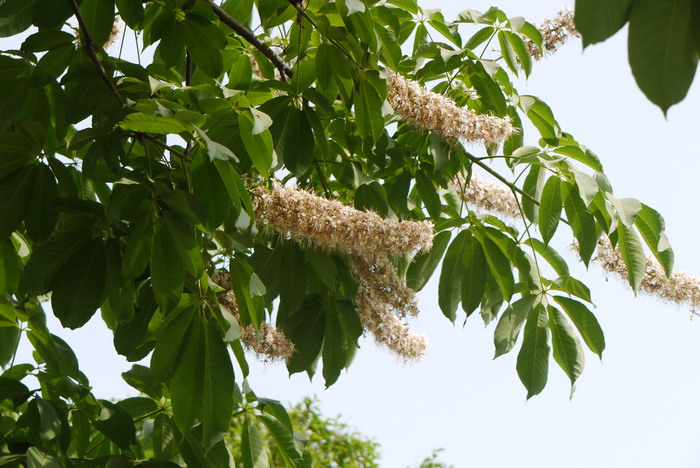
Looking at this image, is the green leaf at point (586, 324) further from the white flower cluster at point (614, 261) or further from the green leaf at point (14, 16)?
the green leaf at point (14, 16)

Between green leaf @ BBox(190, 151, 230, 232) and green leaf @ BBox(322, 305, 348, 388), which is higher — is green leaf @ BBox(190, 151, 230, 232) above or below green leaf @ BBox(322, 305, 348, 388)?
below

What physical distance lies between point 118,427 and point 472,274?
122 centimetres

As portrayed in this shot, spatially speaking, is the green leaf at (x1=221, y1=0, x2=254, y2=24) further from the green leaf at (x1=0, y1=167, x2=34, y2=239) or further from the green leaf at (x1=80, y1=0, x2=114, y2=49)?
the green leaf at (x1=0, y1=167, x2=34, y2=239)

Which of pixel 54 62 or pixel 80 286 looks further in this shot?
pixel 54 62

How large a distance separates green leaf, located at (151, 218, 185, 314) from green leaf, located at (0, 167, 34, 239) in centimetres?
44

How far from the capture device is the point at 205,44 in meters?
2.68

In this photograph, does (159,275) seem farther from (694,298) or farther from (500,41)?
(694,298)

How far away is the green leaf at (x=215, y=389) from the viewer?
2.31 m

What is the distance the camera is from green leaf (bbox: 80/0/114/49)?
2631 millimetres

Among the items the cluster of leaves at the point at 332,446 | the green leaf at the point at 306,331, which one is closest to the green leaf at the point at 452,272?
the green leaf at the point at 306,331

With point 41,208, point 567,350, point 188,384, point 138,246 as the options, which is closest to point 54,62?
point 41,208

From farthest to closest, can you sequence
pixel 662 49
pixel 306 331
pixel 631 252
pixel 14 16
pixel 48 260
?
pixel 306 331 < pixel 631 252 < pixel 14 16 < pixel 48 260 < pixel 662 49

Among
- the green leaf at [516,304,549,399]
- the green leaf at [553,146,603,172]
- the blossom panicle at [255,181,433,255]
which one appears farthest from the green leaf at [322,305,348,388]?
the green leaf at [553,146,603,172]

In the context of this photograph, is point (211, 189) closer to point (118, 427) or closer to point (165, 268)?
point (165, 268)
